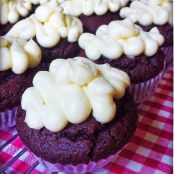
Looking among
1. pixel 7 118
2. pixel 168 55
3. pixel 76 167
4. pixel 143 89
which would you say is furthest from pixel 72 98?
pixel 168 55

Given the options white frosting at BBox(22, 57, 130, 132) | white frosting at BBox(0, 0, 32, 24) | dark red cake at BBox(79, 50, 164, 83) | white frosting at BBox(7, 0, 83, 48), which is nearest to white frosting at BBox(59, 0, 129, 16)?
white frosting at BBox(0, 0, 32, 24)

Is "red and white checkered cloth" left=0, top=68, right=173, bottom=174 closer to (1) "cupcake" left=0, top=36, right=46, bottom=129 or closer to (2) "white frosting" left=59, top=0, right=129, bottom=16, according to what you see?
(1) "cupcake" left=0, top=36, right=46, bottom=129

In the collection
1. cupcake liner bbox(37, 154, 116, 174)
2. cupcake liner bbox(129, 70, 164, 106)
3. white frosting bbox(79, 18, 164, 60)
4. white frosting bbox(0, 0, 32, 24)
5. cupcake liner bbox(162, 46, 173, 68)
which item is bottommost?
cupcake liner bbox(162, 46, 173, 68)

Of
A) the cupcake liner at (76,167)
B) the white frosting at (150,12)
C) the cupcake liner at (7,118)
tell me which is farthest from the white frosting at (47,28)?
the cupcake liner at (76,167)

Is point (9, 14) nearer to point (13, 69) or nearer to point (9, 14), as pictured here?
point (9, 14)

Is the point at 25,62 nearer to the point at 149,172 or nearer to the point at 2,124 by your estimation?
the point at 2,124

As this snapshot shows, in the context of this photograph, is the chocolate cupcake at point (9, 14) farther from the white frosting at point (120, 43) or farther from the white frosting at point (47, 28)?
the white frosting at point (120, 43)
